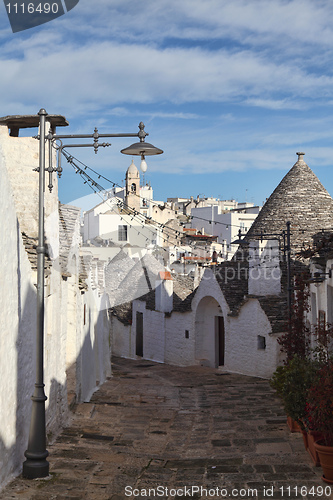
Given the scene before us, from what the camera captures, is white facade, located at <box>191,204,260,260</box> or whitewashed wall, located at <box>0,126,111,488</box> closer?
whitewashed wall, located at <box>0,126,111,488</box>

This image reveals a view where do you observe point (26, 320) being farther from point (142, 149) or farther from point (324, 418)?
point (324, 418)

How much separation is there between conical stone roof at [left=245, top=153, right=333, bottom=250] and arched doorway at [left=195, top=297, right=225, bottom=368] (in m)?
3.65

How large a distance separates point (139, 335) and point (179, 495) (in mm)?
22937

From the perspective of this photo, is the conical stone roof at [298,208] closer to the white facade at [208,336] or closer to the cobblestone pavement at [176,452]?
the white facade at [208,336]

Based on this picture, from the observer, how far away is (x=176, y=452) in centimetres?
1048

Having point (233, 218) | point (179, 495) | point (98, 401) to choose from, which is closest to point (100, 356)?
point (98, 401)

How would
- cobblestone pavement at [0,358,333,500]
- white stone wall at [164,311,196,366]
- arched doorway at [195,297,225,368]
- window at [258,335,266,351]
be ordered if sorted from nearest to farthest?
cobblestone pavement at [0,358,333,500] → window at [258,335,266,351] → arched doorway at [195,297,225,368] → white stone wall at [164,311,196,366]

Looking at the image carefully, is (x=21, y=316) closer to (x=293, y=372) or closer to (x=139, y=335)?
(x=293, y=372)

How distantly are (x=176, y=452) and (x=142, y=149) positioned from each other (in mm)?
5384

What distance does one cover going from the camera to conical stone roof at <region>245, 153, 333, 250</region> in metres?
23.7

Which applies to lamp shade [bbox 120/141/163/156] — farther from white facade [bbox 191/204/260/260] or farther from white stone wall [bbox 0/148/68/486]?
white facade [bbox 191/204/260/260]

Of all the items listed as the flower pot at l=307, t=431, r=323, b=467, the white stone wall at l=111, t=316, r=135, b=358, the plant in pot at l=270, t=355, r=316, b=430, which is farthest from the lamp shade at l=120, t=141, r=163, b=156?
the white stone wall at l=111, t=316, r=135, b=358

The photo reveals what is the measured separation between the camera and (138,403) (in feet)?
51.4

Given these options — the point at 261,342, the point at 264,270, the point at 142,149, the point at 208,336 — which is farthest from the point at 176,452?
the point at 208,336
